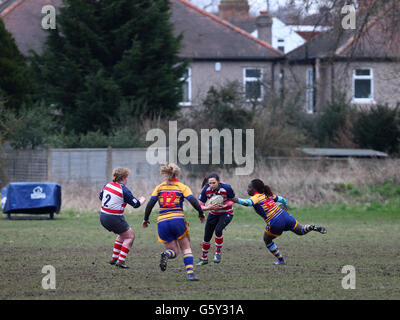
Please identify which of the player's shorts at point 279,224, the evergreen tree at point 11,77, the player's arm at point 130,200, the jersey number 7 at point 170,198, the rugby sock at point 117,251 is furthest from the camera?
the evergreen tree at point 11,77

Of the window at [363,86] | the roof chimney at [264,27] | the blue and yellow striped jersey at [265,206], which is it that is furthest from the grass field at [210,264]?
the roof chimney at [264,27]

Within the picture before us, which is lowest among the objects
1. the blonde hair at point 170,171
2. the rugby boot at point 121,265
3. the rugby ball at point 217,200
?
the rugby boot at point 121,265

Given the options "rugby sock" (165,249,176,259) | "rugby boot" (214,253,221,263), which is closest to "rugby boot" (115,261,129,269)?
"rugby sock" (165,249,176,259)

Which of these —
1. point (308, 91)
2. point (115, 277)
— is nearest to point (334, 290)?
point (115, 277)

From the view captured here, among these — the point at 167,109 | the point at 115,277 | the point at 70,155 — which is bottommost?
the point at 115,277

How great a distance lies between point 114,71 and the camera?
104ft

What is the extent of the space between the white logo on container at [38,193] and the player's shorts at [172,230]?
12397 mm

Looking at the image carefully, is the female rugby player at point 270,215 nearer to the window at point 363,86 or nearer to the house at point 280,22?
the house at point 280,22

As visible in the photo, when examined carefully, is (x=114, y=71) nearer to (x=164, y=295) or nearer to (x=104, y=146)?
(x=104, y=146)

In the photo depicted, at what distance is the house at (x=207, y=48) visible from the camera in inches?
1679

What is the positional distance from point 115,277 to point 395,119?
25.4m

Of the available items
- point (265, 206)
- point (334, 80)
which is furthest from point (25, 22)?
point (265, 206)

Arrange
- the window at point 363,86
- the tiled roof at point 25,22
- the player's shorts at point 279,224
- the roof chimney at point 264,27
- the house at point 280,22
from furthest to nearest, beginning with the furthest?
the roof chimney at point 264,27 < the window at point 363,86 < the tiled roof at point 25,22 < the house at point 280,22 < the player's shorts at point 279,224

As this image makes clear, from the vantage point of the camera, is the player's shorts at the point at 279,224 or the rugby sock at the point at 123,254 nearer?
the rugby sock at the point at 123,254
